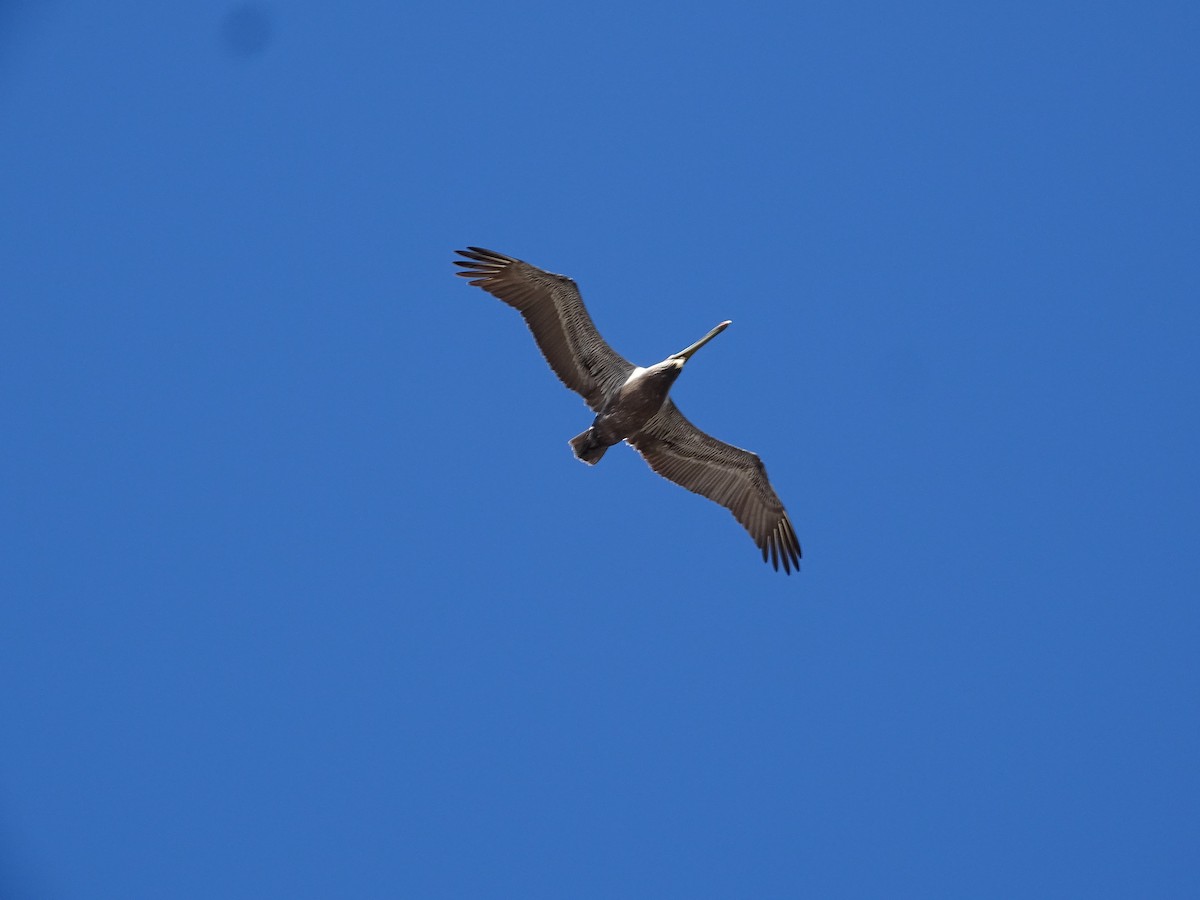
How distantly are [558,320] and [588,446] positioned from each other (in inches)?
81.6

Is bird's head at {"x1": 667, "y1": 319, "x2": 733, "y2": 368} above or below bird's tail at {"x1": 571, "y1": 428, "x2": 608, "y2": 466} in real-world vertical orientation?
above

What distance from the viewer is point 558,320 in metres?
18.6

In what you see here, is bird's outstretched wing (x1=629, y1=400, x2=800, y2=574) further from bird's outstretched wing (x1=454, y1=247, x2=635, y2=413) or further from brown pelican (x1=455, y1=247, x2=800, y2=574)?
bird's outstretched wing (x1=454, y1=247, x2=635, y2=413)

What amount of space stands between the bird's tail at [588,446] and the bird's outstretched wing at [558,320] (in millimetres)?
477

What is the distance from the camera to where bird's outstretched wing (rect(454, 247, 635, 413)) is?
18250 mm

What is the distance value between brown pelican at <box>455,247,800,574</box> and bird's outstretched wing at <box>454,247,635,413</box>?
2cm

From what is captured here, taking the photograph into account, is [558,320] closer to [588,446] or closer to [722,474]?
[588,446]

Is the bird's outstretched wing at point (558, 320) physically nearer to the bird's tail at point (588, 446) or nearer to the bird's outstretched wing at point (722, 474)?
the bird's tail at point (588, 446)

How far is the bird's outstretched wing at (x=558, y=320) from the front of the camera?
59.9 feet

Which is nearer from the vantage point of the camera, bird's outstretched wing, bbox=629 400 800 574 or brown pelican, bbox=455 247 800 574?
brown pelican, bbox=455 247 800 574

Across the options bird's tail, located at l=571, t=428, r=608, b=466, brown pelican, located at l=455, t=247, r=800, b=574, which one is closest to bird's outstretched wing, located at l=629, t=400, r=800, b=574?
brown pelican, located at l=455, t=247, r=800, b=574

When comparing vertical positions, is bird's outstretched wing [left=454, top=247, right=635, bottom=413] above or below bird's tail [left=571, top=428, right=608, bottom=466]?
above

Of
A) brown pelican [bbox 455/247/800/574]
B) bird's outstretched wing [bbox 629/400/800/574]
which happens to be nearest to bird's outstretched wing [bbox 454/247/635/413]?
brown pelican [bbox 455/247/800/574]

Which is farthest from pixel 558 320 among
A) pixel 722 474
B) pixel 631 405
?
pixel 722 474
